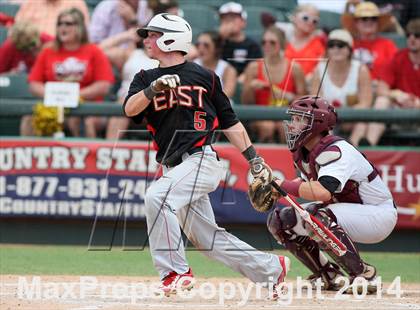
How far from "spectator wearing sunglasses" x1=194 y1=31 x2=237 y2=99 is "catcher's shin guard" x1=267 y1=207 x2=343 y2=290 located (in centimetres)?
373

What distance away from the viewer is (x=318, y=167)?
Result: 6410 mm

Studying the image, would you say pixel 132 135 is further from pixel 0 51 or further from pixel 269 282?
pixel 269 282

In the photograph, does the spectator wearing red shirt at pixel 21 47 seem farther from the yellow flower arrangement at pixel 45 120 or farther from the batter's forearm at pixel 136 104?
the batter's forearm at pixel 136 104

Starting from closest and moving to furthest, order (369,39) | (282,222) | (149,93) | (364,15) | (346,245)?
(149,93) → (346,245) → (282,222) → (364,15) → (369,39)

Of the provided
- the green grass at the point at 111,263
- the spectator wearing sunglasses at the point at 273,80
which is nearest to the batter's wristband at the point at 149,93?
the green grass at the point at 111,263

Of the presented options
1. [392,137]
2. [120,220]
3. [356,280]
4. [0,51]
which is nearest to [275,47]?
[392,137]

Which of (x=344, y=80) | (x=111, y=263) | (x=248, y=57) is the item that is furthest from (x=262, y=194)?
(x=248, y=57)

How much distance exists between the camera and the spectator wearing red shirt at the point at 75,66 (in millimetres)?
10367

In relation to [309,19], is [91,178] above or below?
below

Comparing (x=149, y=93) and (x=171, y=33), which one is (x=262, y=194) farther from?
(x=171, y=33)

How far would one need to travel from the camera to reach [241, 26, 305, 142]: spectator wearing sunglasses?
10.1 m

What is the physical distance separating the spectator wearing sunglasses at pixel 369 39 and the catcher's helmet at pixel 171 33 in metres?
4.80

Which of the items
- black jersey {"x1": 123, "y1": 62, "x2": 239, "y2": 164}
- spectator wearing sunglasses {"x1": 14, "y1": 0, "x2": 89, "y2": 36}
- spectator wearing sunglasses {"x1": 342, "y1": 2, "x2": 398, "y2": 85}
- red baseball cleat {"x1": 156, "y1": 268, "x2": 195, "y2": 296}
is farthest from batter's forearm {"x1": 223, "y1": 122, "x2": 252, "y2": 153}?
spectator wearing sunglasses {"x1": 14, "y1": 0, "x2": 89, "y2": 36}

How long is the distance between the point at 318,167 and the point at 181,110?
3.42 feet
